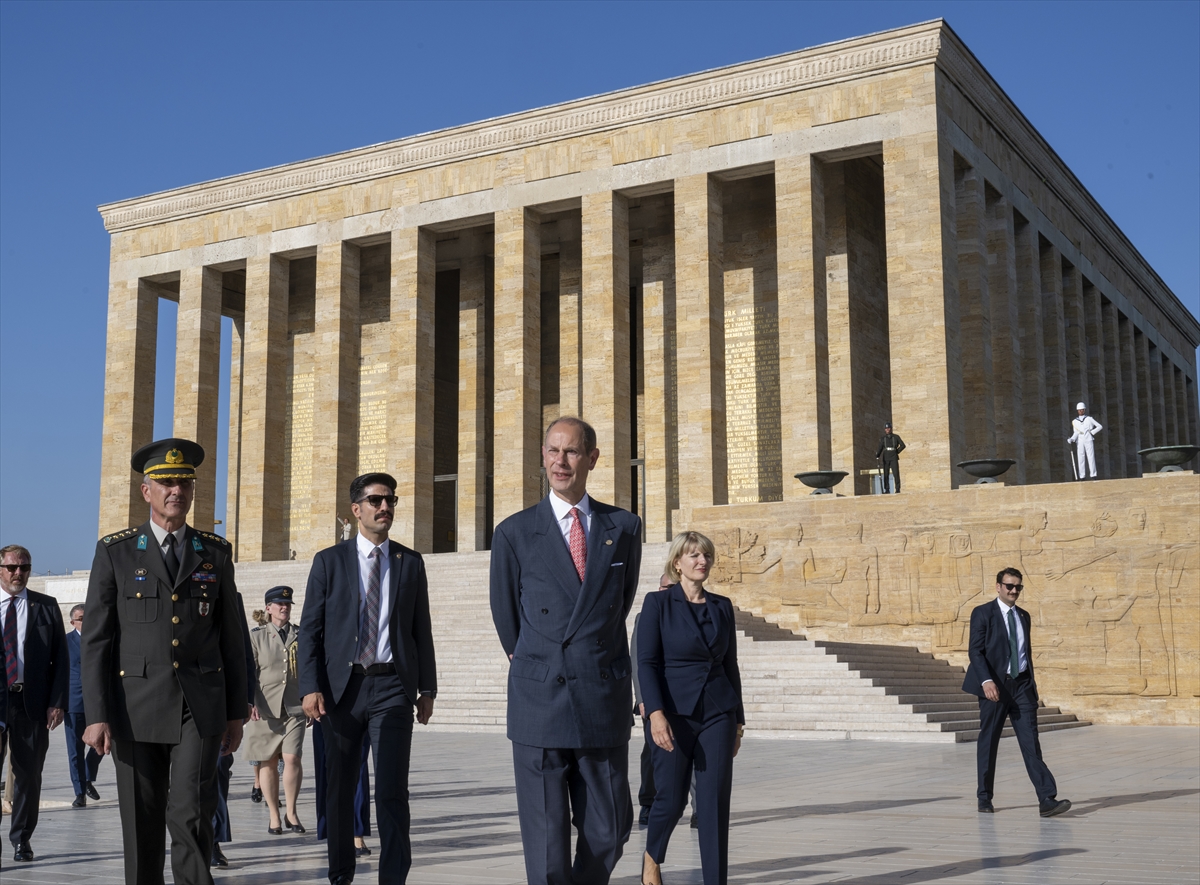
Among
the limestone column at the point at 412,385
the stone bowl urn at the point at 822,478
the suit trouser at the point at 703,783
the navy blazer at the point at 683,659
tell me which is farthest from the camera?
the limestone column at the point at 412,385

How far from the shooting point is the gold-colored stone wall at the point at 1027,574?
17844mm

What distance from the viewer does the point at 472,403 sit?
31156 millimetres

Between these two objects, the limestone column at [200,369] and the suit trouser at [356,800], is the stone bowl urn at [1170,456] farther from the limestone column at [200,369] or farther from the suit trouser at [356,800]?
the limestone column at [200,369]

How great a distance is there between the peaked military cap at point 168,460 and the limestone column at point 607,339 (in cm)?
2206

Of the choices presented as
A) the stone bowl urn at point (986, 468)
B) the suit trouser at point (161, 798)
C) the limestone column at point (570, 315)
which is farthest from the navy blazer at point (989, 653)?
the limestone column at point (570, 315)

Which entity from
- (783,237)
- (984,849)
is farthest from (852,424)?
(984,849)

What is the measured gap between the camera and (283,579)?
26.6 meters

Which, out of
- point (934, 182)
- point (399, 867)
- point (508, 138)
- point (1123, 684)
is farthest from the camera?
point (508, 138)

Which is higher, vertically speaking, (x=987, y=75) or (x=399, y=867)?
(x=987, y=75)

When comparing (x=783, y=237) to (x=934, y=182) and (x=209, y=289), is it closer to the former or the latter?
(x=934, y=182)

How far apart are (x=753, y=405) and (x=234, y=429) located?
580 inches

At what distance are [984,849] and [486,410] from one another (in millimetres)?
26962

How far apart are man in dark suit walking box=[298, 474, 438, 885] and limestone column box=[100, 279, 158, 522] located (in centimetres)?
2811

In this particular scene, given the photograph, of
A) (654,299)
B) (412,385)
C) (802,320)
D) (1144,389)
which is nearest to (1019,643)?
(802,320)
